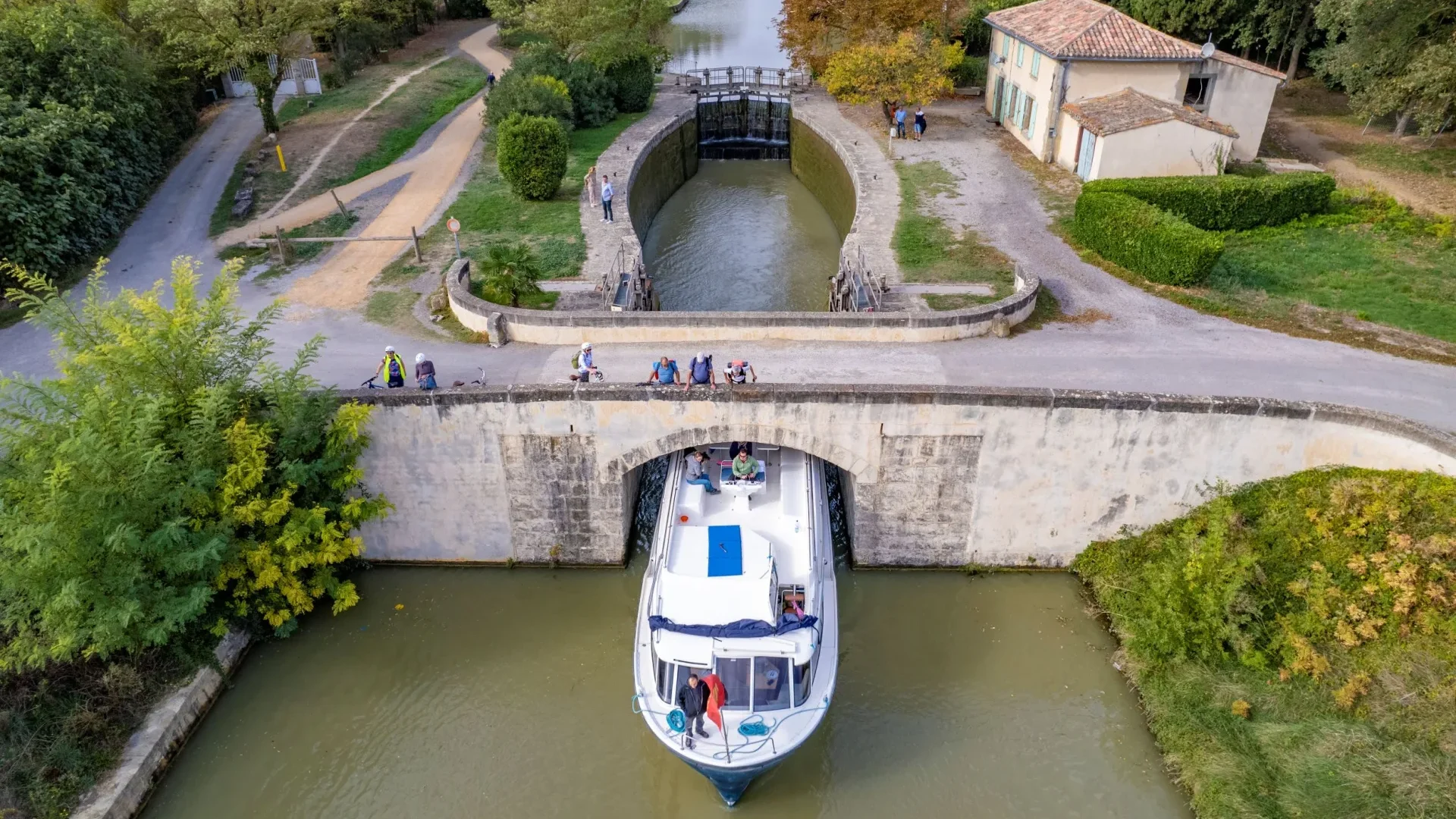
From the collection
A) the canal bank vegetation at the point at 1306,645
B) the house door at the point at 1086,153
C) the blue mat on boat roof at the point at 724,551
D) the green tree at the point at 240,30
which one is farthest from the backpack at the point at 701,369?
the green tree at the point at 240,30

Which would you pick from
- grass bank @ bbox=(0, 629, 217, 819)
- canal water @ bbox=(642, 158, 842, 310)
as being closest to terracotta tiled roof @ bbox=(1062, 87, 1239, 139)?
canal water @ bbox=(642, 158, 842, 310)

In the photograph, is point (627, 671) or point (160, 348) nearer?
point (160, 348)

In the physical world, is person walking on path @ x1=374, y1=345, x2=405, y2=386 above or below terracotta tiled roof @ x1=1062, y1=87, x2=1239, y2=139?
below

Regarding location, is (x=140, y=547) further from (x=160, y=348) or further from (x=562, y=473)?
(x=562, y=473)

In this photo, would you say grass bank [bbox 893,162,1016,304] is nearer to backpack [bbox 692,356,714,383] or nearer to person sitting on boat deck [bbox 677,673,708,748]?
backpack [bbox 692,356,714,383]

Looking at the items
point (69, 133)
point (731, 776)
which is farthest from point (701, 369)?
point (69, 133)

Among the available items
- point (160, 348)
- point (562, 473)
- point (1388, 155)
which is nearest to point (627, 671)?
point (562, 473)
